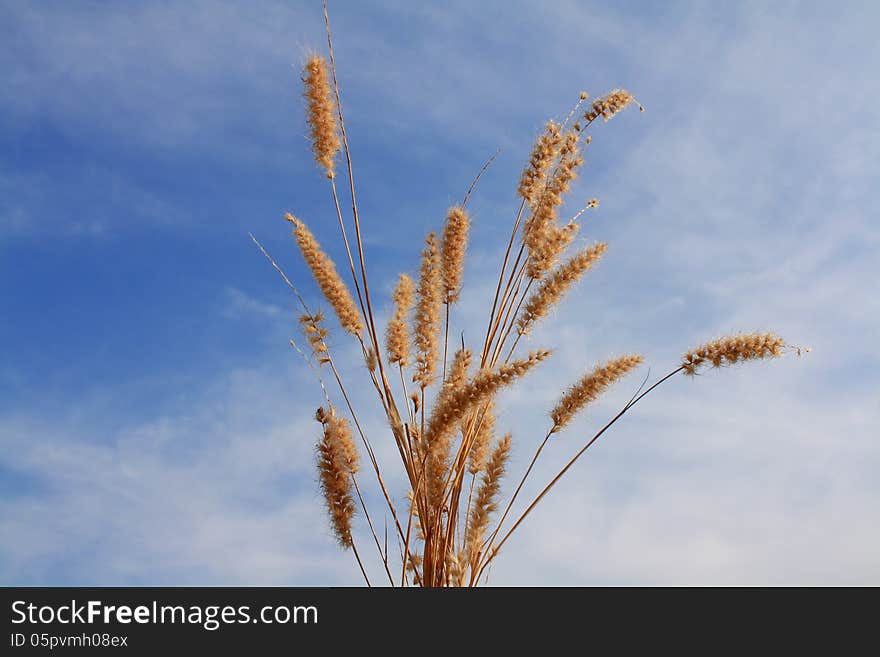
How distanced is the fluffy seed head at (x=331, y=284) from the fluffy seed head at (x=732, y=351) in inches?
39.8

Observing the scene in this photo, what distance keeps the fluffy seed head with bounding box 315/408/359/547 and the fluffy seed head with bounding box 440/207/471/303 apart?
0.56 metres

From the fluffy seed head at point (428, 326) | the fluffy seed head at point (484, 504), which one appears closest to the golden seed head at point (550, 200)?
the fluffy seed head at point (428, 326)

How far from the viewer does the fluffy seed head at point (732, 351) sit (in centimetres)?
232

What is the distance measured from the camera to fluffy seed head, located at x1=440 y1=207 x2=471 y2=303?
259 centimetres

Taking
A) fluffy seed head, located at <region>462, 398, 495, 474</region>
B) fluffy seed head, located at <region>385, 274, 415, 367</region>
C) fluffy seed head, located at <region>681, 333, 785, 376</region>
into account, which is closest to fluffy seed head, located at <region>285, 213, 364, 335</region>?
fluffy seed head, located at <region>385, 274, 415, 367</region>

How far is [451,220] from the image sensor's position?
2607mm

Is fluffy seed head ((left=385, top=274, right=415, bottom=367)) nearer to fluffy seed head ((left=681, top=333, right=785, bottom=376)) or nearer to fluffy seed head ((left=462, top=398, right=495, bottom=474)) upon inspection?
fluffy seed head ((left=462, top=398, right=495, bottom=474))

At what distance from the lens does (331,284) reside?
101 inches
